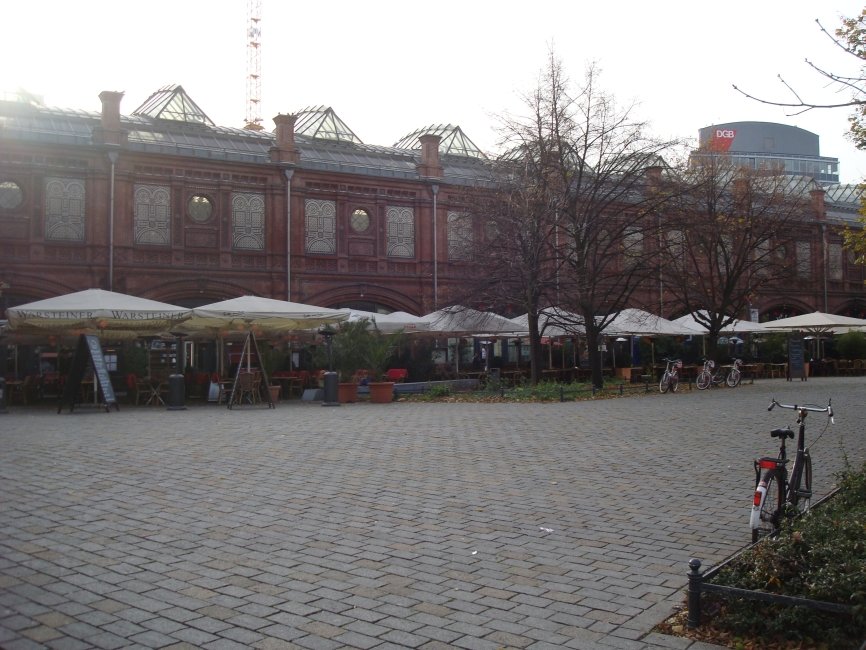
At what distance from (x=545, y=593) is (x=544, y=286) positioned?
62.5ft

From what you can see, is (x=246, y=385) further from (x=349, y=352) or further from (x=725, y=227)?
(x=725, y=227)

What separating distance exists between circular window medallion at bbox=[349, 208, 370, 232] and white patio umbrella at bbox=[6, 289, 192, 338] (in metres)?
16.9

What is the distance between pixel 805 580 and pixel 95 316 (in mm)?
18252

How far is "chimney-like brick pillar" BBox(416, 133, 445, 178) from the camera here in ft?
128

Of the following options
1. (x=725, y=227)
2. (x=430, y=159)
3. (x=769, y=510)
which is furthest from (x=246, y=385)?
(x=430, y=159)

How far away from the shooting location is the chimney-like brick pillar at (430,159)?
38969 mm

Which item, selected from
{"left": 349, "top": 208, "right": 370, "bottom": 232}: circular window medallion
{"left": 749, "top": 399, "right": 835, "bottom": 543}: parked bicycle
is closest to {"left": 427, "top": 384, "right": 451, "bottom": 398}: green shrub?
{"left": 349, "top": 208, "right": 370, "bottom": 232}: circular window medallion

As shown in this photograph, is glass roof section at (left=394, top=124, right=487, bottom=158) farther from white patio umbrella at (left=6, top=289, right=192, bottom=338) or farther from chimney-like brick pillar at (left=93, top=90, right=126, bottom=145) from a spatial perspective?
white patio umbrella at (left=6, top=289, right=192, bottom=338)

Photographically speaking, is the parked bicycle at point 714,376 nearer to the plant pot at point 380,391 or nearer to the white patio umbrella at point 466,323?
the white patio umbrella at point 466,323

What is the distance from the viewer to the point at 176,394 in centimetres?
1962

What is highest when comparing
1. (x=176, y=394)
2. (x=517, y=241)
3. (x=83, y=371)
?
(x=517, y=241)

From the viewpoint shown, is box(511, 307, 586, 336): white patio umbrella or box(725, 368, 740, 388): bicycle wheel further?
box(725, 368, 740, 388): bicycle wheel

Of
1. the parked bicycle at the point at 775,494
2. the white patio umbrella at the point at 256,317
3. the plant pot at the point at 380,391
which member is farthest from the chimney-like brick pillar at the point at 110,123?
the parked bicycle at the point at 775,494

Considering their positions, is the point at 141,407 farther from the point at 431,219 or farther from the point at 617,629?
the point at 431,219
